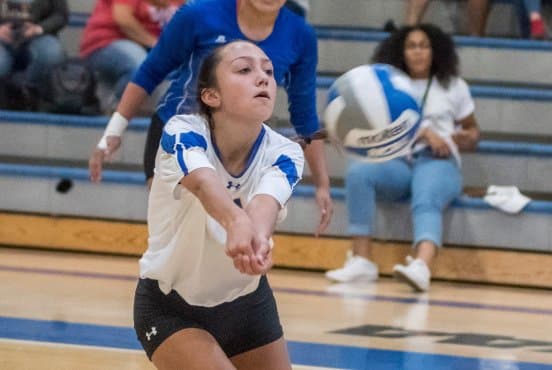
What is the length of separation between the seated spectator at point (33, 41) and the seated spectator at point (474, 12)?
2.13 m

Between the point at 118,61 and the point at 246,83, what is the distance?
4.79 metres

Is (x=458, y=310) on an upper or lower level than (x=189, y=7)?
lower

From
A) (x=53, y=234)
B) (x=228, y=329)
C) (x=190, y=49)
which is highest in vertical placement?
(x=190, y=49)

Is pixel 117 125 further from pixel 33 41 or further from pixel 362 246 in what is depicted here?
pixel 33 41

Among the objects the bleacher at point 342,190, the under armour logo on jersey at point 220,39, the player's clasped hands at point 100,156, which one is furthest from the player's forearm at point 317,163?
the bleacher at point 342,190

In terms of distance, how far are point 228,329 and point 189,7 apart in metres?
1.31

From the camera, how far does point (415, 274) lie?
20.8 feet

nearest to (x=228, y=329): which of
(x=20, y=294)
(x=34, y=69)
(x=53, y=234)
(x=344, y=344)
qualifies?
(x=344, y=344)

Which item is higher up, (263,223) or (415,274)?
(263,223)

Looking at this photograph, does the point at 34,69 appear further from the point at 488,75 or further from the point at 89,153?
the point at 488,75

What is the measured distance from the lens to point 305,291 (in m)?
6.23

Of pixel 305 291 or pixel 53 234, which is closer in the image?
pixel 305 291

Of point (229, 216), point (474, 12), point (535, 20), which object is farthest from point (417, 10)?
point (229, 216)

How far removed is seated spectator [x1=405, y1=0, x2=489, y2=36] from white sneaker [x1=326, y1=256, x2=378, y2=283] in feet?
6.79
